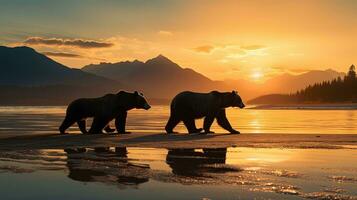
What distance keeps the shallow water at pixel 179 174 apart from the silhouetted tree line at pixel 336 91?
154m

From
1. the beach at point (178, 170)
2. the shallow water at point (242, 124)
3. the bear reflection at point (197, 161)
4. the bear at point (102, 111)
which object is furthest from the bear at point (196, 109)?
the bear reflection at point (197, 161)

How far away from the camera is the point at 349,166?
11211mm

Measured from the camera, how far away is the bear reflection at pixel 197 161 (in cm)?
1043

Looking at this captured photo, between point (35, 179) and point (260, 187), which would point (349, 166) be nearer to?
point (260, 187)

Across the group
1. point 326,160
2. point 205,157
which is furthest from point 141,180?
point 326,160

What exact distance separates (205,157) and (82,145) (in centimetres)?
558

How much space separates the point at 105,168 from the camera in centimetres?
1083

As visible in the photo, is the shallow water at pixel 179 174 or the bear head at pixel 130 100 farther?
the bear head at pixel 130 100

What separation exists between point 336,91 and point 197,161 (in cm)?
16826

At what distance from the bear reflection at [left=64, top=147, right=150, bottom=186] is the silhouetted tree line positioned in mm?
154781

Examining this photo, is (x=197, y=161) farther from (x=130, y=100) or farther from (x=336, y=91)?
(x=336, y=91)

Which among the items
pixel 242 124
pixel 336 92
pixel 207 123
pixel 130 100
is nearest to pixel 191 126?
pixel 207 123

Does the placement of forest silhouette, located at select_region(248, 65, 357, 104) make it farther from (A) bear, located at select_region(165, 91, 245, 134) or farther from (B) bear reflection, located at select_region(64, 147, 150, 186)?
(B) bear reflection, located at select_region(64, 147, 150, 186)

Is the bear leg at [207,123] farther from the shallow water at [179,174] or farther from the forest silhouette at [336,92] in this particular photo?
the forest silhouette at [336,92]
